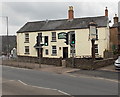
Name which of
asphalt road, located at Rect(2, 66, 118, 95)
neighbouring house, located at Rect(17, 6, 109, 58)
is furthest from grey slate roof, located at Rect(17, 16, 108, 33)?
asphalt road, located at Rect(2, 66, 118, 95)

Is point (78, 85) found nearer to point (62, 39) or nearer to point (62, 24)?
point (62, 39)

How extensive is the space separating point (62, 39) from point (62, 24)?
352 cm

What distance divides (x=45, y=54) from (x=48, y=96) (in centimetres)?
3171

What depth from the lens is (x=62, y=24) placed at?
43.0 meters

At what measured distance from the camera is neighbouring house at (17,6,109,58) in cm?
3831

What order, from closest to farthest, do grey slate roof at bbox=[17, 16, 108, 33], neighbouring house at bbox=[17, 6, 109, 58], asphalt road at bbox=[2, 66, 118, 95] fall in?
asphalt road at bbox=[2, 66, 118, 95]
neighbouring house at bbox=[17, 6, 109, 58]
grey slate roof at bbox=[17, 16, 108, 33]

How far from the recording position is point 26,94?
11.6 m

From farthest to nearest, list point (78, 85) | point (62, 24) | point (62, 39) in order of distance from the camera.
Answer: point (62, 24)
point (62, 39)
point (78, 85)

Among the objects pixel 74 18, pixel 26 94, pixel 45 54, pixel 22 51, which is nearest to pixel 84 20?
pixel 74 18

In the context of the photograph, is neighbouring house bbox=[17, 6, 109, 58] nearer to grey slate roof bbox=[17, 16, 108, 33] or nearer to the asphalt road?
grey slate roof bbox=[17, 16, 108, 33]

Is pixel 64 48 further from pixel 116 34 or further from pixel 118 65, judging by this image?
pixel 118 65

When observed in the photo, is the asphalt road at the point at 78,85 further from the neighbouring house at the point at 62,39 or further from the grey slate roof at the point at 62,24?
the grey slate roof at the point at 62,24

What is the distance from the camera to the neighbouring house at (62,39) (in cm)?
3831

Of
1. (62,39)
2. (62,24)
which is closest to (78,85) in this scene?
(62,39)
